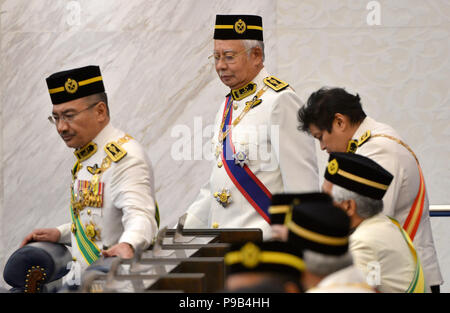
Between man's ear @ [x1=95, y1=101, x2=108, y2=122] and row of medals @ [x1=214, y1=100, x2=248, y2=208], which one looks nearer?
man's ear @ [x1=95, y1=101, x2=108, y2=122]

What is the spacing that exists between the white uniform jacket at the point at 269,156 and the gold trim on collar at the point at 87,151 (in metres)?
0.61

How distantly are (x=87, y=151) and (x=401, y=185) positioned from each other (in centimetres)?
117

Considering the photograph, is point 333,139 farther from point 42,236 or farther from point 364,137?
point 42,236

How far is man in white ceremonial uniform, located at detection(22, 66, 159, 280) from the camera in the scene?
3.00 meters

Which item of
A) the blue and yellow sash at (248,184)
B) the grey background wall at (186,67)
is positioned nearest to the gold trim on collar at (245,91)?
the blue and yellow sash at (248,184)

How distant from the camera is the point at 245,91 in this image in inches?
140

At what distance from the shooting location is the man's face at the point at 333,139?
3.00 m

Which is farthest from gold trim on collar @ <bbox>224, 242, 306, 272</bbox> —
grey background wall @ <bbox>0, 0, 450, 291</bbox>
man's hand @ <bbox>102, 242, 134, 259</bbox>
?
grey background wall @ <bbox>0, 0, 450, 291</bbox>

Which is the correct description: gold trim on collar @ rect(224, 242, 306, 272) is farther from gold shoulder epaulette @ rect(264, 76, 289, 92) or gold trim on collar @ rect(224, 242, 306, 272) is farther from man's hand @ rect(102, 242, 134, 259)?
gold shoulder epaulette @ rect(264, 76, 289, 92)

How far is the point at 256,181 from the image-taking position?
3406 millimetres

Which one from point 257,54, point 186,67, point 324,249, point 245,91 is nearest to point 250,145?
point 245,91

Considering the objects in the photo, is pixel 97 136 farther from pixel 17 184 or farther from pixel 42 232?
pixel 17 184

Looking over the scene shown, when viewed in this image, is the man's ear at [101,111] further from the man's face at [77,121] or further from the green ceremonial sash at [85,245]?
the green ceremonial sash at [85,245]

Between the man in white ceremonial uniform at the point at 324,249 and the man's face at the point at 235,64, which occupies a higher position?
the man's face at the point at 235,64
